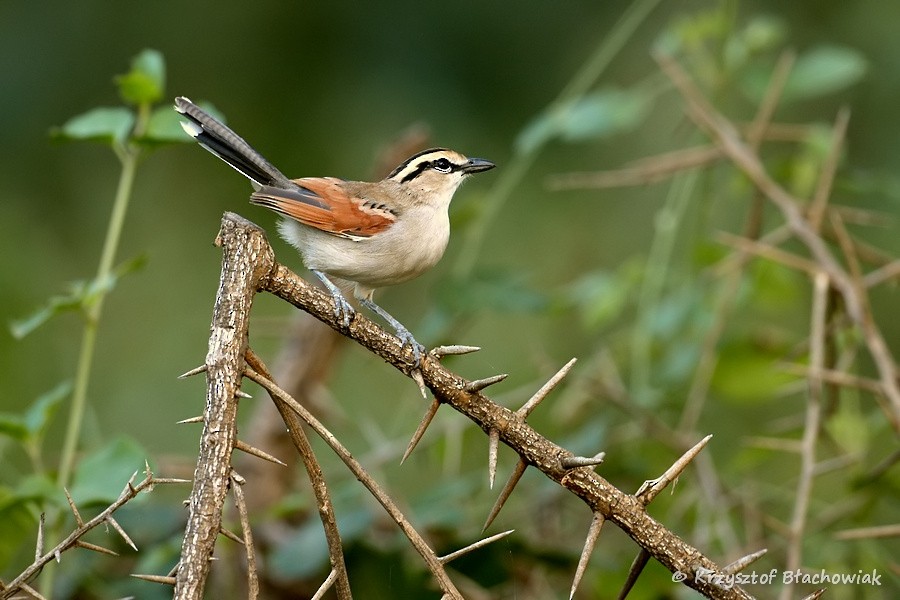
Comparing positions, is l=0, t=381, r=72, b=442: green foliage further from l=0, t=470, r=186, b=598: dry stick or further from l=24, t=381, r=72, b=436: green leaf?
l=0, t=470, r=186, b=598: dry stick

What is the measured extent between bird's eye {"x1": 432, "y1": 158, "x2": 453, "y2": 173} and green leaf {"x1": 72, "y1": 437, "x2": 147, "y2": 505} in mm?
1792

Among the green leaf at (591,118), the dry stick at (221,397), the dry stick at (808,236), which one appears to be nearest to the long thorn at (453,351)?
the dry stick at (221,397)

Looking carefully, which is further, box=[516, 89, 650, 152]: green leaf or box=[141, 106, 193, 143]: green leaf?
box=[516, 89, 650, 152]: green leaf

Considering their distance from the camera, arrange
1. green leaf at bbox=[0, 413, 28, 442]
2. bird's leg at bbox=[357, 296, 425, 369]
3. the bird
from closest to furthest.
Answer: bird's leg at bbox=[357, 296, 425, 369], green leaf at bbox=[0, 413, 28, 442], the bird

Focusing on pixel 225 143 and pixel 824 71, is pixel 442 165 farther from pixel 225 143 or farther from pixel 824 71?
pixel 824 71

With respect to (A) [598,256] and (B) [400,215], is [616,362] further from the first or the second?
(A) [598,256]

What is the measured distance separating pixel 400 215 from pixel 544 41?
317cm

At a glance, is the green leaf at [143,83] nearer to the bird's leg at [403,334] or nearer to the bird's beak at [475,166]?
the bird's leg at [403,334]

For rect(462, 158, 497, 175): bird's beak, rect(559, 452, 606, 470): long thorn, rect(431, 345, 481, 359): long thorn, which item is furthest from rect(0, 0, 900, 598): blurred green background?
rect(559, 452, 606, 470): long thorn

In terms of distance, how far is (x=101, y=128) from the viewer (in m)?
2.99

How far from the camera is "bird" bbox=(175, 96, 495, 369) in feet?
11.1

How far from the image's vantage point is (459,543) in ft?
12.3

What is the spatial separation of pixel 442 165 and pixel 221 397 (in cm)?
255

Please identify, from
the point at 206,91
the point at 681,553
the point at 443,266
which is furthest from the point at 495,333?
the point at 681,553
